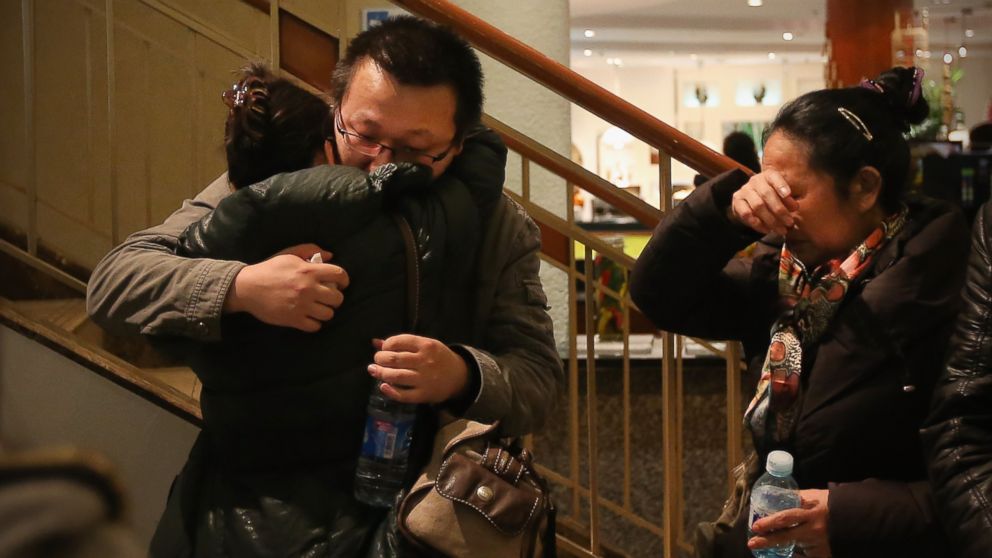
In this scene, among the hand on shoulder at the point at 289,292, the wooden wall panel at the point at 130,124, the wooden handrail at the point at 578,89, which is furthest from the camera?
the wooden wall panel at the point at 130,124

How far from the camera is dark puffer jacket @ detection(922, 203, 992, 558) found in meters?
1.26

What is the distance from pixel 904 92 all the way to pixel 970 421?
23.8 inches

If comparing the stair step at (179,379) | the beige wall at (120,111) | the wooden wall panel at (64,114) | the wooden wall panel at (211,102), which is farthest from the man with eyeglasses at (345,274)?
the wooden wall panel at (64,114)

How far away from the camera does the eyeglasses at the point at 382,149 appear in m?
1.29

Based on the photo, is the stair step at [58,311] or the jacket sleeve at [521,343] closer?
the jacket sleeve at [521,343]

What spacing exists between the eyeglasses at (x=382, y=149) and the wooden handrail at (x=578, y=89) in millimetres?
949

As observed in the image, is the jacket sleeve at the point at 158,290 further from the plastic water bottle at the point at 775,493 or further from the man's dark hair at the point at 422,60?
the plastic water bottle at the point at 775,493

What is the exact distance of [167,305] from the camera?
1.16 metres

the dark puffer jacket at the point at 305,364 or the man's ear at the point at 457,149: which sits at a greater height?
the man's ear at the point at 457,149

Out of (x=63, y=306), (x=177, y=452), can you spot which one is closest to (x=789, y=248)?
(x=177, y=452)

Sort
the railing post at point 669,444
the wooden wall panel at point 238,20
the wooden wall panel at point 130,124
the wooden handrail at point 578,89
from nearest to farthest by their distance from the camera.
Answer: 1. the wooden handrail at point 578,89
2. the railing post at point 669,444
3. the wooden wall panel at point 130,124
4. the wooden wall panel at point 238,20

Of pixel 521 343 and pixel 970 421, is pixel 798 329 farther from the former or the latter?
pixel 521 343

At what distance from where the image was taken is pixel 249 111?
1277 mm

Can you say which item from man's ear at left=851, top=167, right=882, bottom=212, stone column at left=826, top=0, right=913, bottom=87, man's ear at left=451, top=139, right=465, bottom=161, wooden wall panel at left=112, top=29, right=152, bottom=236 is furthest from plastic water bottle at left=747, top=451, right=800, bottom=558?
stone column at left=826, top=0, right=913, bottom=87
